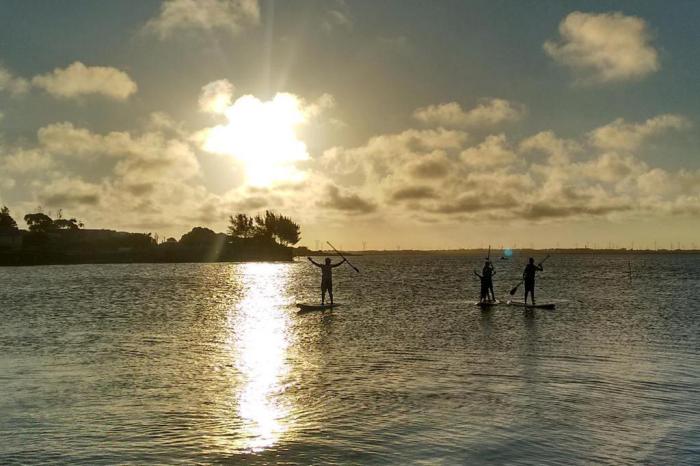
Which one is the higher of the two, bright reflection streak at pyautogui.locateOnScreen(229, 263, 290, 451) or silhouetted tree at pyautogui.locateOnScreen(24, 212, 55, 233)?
silhouetted tree at pyautogui.locateOnScreen(24, 212, 55, 233)

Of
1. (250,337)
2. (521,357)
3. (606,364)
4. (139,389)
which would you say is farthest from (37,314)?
(606,364)

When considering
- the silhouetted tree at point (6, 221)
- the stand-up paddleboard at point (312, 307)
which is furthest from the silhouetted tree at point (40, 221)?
the stand-up paddleboard at point (312, 307)

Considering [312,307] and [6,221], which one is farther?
[6,221]

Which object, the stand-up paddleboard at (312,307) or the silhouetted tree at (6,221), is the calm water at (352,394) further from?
the silhouetted tree at (6,221)

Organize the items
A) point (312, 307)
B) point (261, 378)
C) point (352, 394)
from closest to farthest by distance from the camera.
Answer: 1. point (352, 394)
2. point (261, 378)
3. point (312, 307)

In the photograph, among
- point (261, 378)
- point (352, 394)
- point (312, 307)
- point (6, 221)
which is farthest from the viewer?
point (6, 221)

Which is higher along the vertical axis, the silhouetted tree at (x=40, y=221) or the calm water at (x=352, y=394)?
the silhouetted tree at (x=40, y=221)

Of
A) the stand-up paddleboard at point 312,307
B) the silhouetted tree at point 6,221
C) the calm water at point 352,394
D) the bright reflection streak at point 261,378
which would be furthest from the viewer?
the silhouetted tree at point 6,221

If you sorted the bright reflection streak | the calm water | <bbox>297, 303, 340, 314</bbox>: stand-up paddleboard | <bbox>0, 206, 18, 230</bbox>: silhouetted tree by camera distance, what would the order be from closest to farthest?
1. the calm water
2. the bright reflection streak
3. <bbox>297, 303, 340, 314</bbox>: stand-up paddleboard
4. <bbox>0, 206, 18, 230</bbox>: silhouetted tree

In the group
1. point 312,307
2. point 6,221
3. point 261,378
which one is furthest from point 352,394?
point 6,221

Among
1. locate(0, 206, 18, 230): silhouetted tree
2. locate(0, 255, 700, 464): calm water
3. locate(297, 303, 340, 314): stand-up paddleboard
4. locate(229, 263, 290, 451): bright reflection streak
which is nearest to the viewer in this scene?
locate(0, 255, 700, 464): calm water

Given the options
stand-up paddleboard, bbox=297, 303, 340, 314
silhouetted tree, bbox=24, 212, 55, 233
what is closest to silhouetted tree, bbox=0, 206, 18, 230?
silhouetted tree, bbox=24, 212, 55, 233

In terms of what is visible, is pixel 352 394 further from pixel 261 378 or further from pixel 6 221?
pixel 6 221

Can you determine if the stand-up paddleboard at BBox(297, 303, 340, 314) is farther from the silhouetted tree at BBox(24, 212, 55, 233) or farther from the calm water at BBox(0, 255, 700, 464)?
the silhouetted tree at BBox(24, 212, 55, 233)
